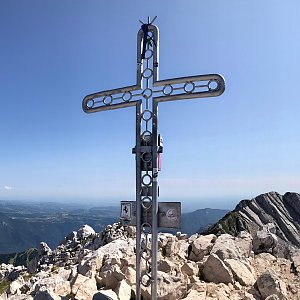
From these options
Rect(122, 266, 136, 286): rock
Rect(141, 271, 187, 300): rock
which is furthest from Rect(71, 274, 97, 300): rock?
Rect(141, 271, 187, 300): rock

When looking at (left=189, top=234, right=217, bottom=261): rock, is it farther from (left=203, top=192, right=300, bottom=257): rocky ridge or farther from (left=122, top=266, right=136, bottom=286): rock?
(left=203, top=192, right=300, bottom=257): rocky ridge

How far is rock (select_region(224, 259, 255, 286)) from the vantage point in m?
9.90

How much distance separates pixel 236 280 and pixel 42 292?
6480 millimetres

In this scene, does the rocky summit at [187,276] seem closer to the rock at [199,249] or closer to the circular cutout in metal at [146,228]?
the rock at [199,249]

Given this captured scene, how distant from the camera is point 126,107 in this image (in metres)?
8.27

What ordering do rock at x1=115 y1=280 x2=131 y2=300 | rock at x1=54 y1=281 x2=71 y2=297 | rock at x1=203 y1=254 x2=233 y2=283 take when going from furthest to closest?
rock at x1=203 y1=254 x2=233 y2=283
rock at x1=54 y1=281 x2=71 y2=297
rock at x1=115 y1=280 x2=131 y2=300

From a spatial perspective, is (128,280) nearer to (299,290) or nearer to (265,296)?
(265,296)

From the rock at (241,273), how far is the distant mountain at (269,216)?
152 feet

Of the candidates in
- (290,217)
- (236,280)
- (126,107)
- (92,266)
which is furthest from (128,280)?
(290,217)

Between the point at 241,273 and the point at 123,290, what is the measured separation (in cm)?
450

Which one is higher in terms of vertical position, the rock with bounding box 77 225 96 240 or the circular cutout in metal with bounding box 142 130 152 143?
the circular cutout in metal with bounding box 142 130 152 143

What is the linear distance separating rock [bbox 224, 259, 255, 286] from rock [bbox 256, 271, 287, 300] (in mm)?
648

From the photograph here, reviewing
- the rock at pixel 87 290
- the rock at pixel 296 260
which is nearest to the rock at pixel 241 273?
the rock at pixel 296 260

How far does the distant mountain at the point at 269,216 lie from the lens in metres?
57.5
